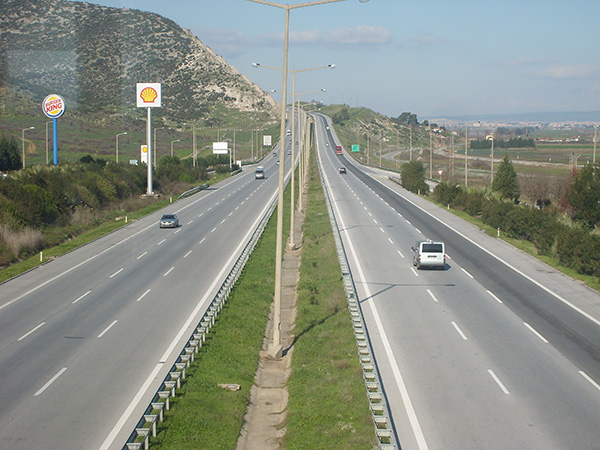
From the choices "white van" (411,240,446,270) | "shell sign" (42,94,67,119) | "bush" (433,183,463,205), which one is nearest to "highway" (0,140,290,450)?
"white van" (411,240,446,270)

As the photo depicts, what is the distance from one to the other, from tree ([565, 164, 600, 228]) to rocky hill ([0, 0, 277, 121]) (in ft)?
238

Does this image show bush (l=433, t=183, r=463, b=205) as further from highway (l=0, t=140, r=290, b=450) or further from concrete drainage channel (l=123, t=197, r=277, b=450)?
concrete drainage channel (l=123, t=197, r=277, b=450)

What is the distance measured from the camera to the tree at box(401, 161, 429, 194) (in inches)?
3113

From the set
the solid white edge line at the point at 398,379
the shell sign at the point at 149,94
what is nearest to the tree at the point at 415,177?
the shell sign at the point at 149,94

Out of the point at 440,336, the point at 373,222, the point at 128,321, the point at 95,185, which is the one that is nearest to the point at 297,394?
the point at 440,336

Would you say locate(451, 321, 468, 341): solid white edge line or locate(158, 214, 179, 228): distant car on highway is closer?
locate(451, 321, 468, 341): solid white edge line

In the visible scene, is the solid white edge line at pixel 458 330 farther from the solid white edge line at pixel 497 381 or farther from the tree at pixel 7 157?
the tree at pixel 7 157

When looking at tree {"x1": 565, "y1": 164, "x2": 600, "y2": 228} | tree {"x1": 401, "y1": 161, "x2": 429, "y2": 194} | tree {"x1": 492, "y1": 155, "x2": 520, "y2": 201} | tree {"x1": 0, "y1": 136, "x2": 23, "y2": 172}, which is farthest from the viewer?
tree {"x1": 401, "y1": 161, "x2": 429, "y2": 194}

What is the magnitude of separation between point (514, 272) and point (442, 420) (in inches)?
839

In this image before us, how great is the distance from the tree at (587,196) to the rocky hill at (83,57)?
7240 cm

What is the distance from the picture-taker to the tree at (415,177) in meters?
79.1

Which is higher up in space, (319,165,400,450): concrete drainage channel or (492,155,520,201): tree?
(492,155,520,201): tree

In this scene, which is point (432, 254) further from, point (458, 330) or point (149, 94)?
point (149, 94)

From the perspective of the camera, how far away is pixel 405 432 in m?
14.9
